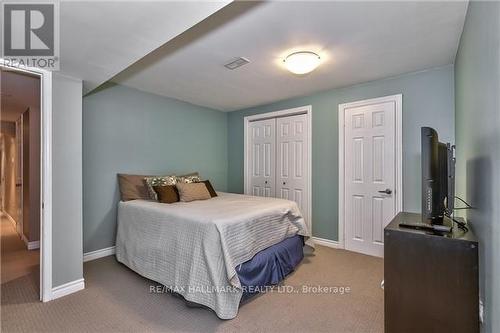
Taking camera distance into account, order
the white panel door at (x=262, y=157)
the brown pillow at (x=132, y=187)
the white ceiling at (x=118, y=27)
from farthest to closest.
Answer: the white panel door at (x=262, y=157) < the brown pillow at (x=132, y=187) < the white ceiling at (x=118, y=27)

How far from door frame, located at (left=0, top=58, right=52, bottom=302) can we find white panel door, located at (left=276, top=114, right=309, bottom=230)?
10.1 ft

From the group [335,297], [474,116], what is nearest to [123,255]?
[335,297]

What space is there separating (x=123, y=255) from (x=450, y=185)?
3.31 metres

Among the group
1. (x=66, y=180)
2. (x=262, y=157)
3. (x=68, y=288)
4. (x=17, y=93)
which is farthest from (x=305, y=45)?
(x=17, y=93)

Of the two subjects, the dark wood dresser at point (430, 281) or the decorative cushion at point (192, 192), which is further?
the decorative cushion at point (192, 192)

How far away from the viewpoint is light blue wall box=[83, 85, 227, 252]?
10.4 feet

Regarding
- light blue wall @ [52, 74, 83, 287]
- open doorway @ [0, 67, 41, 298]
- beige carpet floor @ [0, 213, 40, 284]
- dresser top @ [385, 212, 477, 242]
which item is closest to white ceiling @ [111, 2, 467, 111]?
light blue wall @ [52, 74, 83, 287]

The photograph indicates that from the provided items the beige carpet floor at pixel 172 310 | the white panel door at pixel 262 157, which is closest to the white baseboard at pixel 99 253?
the beige carpet floor at pixel 172 310

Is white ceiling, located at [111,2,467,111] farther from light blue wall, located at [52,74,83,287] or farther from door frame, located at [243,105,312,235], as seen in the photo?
light blue wall, located at [52,74,83,287]

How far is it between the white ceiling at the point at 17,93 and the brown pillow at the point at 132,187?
1443mm

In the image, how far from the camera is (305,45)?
2264 mm

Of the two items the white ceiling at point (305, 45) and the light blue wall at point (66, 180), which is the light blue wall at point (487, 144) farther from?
the light blue wall at point (66, 180)

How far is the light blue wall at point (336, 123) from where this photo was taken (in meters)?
2.84

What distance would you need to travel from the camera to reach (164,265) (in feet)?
7.75
